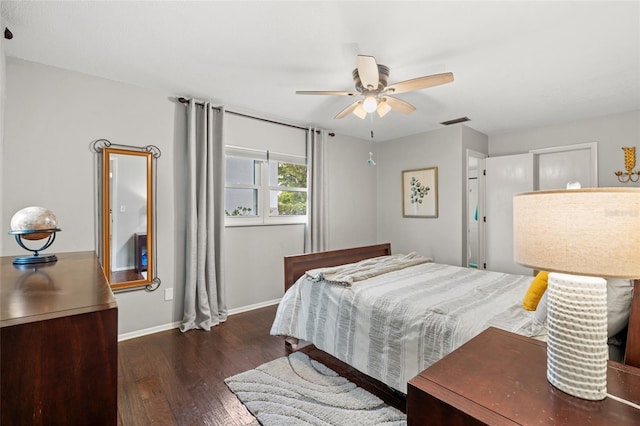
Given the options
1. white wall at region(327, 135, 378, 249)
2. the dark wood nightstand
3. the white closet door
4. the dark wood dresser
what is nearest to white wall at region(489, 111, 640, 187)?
the white closet door

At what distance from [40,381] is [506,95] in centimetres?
379

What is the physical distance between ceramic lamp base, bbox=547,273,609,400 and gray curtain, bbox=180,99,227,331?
2937 mm

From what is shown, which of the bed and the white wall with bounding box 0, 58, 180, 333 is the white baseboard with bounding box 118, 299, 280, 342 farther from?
the bed

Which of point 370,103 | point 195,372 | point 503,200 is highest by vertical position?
point 370,103

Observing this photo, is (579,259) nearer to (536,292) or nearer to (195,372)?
(536,292)

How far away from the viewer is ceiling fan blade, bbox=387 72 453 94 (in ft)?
6.66

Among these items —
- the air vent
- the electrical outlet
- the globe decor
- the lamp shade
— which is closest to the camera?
the lamp shade

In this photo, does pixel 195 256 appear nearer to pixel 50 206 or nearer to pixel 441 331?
pixel 50 206

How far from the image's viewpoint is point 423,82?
2.13m

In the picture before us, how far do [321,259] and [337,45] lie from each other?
6.27 feet

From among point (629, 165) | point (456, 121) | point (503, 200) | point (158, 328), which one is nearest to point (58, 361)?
point (158, 328)

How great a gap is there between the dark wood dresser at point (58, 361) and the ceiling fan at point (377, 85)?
1851 millimetres

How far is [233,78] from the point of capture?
106 inches

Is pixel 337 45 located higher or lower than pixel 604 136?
higher
